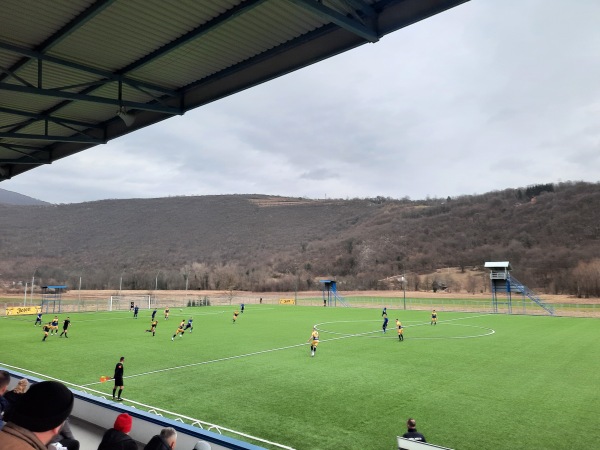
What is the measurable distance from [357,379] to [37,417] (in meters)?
15.7

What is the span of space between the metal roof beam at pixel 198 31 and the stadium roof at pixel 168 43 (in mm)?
20

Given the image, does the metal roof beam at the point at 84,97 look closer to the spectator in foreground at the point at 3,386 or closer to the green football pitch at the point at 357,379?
the spectator in foreground at the point at 3,386

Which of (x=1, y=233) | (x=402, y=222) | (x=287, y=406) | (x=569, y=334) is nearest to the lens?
(x=287, y=406)

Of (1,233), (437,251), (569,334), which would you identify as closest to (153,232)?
(1,233)

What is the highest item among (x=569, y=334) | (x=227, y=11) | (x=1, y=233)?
(x=1, y=233)

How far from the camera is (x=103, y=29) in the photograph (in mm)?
8445

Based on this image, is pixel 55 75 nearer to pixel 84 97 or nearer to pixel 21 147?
pixel 84 97

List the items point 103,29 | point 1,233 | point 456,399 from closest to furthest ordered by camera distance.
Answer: point 103,29, point 456,399, point 1,233

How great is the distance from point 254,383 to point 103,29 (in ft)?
41.8

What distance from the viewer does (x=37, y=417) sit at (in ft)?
7.82

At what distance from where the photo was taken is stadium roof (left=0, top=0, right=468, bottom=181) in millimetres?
7492

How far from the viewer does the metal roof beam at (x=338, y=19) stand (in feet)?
21.9

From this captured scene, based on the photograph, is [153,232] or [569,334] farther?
[153,232]

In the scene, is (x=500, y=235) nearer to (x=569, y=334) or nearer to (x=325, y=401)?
(x=569, y=334)
